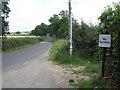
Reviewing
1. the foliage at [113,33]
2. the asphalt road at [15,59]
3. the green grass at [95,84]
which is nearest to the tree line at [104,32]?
the foliage at [113,33]

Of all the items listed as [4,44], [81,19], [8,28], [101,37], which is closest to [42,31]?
[8,28]

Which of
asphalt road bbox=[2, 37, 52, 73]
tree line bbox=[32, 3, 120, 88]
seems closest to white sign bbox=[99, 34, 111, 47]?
tree line bbox=[32, 3, 120, 88]

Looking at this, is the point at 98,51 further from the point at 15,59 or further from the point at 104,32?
the point at 15,59

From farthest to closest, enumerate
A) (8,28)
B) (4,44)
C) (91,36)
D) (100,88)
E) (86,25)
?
1. (8,28)
2. (4,44)
3. (86,25)
4. (91,36)
5. (100,88)

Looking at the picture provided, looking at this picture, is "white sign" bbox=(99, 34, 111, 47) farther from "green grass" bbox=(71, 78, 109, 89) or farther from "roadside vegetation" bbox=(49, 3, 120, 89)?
"green grass" bbox=(71, 78, 109, 89)

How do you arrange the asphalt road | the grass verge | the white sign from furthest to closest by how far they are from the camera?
the asphalt road
the white sign
the grass verge

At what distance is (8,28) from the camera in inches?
974

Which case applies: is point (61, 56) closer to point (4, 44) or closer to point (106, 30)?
point (106, 30)

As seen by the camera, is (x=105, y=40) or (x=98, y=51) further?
(x=98, y=51)

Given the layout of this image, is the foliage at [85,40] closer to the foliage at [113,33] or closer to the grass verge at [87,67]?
the grass verge at [87,67]

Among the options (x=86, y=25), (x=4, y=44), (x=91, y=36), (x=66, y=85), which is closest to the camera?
(x=66, y=85)

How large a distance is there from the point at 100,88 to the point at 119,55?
3.97 feet

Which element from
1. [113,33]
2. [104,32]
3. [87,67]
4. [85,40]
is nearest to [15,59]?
[85,40]

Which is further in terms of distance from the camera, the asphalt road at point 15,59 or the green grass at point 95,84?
the asphalt road at point 15,59
